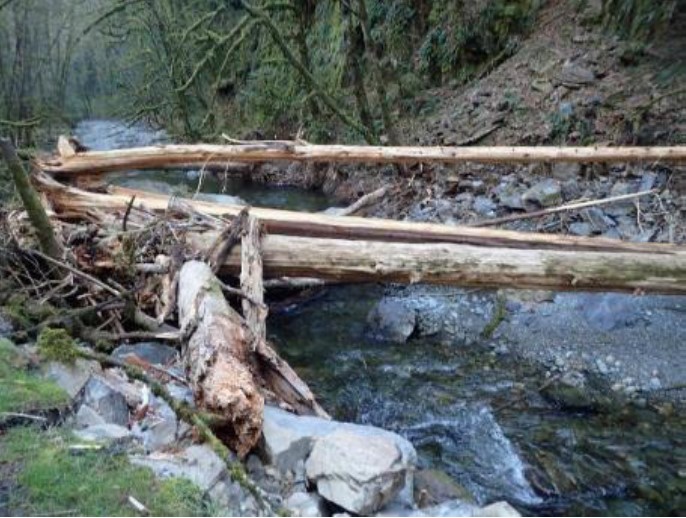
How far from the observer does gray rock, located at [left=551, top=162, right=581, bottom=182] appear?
26.5 ft

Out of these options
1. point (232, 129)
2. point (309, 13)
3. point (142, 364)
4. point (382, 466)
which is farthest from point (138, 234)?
point (232, 129)

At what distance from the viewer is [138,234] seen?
5.37 meters

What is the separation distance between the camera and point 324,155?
6676 mm

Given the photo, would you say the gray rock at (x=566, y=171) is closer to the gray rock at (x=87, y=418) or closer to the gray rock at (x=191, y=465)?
the gray rock at (x=191, y=465)

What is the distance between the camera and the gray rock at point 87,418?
296 centimetres

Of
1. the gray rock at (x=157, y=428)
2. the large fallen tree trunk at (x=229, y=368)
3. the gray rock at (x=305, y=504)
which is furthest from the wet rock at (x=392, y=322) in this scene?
the gray rock at (x=305, y=504)

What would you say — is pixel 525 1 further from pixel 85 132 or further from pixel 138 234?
pixel 85 132

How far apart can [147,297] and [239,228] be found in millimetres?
942

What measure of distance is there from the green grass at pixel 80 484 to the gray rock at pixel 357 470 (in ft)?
1.97

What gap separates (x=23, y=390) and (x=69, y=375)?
304 mm

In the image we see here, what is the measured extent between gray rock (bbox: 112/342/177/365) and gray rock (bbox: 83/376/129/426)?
2.63 feet

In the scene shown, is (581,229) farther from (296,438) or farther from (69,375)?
(69,375)

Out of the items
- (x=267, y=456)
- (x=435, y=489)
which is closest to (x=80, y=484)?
(x=267, y=456)

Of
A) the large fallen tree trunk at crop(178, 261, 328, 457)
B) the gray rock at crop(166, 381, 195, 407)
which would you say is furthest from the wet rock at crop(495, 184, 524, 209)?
the gray rock at crop(166, 381, 195, 407)
